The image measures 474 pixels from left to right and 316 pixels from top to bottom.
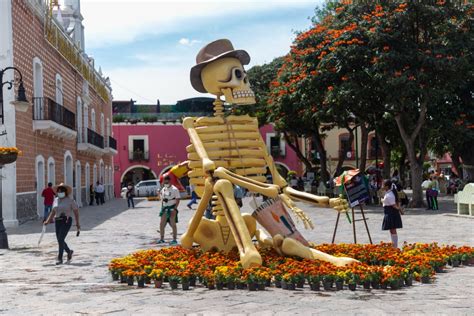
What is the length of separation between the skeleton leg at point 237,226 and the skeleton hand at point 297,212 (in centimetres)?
76

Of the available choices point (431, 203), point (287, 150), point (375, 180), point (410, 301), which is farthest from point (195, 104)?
point (410, 301)

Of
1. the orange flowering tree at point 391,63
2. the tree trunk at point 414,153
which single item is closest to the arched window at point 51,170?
the orange flowering tree at point 391,63

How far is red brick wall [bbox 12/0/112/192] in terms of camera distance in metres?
21.0

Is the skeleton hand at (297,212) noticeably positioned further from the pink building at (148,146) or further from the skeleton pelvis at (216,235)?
the pink building at (148,146)

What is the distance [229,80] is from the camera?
9992 mm

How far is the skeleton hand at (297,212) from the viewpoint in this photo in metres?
8.85

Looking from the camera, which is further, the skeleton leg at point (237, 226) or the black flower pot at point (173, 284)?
the skeleton leg at point (237, 226)

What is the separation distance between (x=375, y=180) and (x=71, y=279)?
22103 mm

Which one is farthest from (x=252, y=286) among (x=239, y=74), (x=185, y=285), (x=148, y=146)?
(x=148, y=146)

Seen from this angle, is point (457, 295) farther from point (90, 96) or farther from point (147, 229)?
point (90, 96)

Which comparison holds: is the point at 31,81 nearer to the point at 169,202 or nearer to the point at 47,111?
the point at 47,111

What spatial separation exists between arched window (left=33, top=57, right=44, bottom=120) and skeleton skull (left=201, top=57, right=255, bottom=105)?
14.2m

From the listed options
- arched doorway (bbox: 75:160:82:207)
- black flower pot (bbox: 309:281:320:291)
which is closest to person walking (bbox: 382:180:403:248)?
black flower pot (bbox: 309:281:320:291)

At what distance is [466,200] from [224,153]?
12345mm
